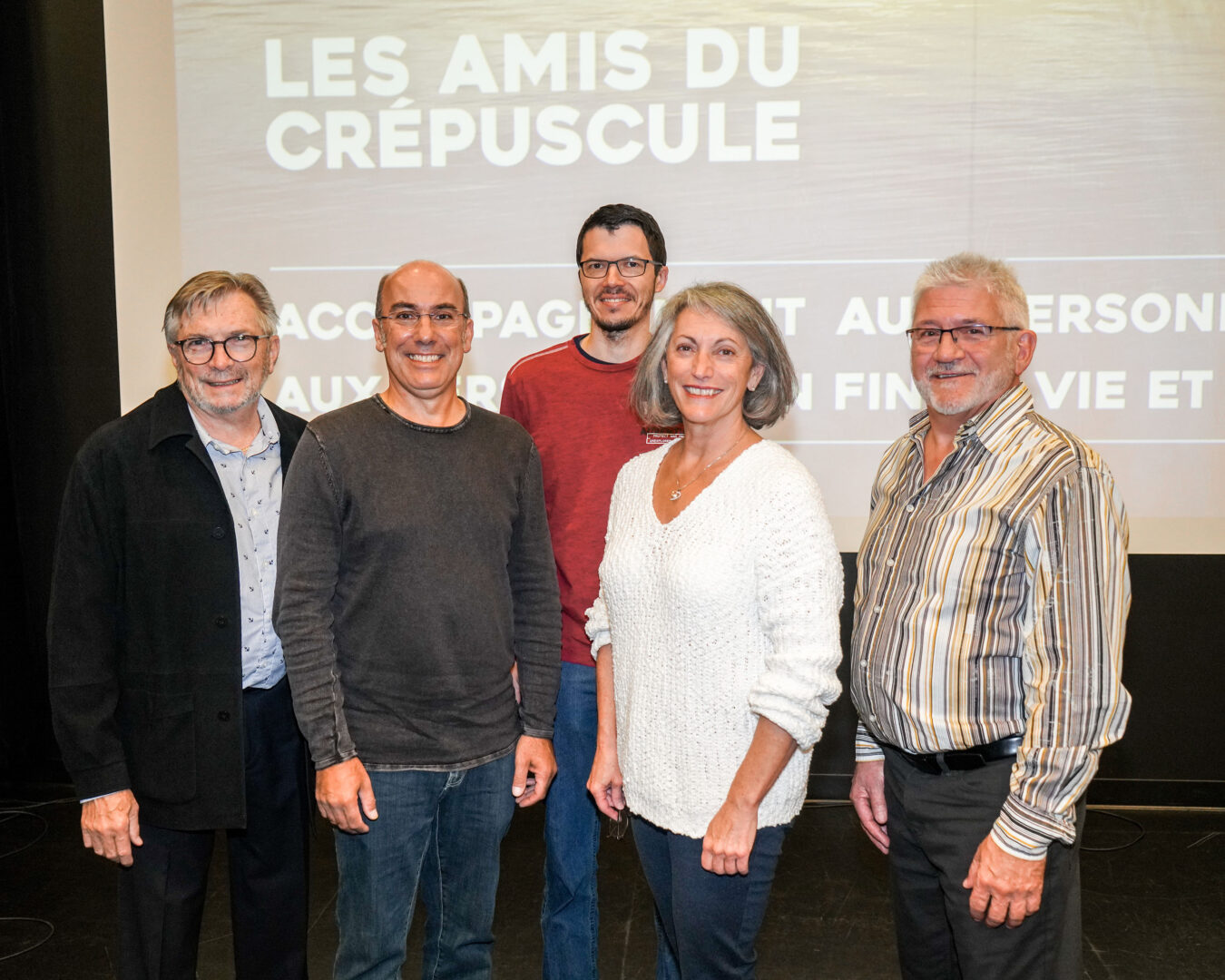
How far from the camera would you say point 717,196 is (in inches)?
142

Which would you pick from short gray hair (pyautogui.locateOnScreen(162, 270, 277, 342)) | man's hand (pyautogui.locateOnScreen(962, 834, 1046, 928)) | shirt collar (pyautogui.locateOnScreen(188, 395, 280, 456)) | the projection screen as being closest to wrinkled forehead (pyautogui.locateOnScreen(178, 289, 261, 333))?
short gray hair (pyautogui.locateOnScreen(162, 270, 277, 342))

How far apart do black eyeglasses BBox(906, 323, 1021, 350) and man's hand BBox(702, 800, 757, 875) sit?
2.87 feet

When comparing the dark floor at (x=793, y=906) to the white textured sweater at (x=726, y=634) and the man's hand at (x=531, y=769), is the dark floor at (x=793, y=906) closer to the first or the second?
the man's hand at (x=531, y=769)

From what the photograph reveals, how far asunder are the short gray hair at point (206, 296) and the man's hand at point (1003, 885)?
1.66 metres

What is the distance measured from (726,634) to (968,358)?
0.66m

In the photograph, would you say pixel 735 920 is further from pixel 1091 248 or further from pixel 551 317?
pixel 1091 248

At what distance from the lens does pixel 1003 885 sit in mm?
1532

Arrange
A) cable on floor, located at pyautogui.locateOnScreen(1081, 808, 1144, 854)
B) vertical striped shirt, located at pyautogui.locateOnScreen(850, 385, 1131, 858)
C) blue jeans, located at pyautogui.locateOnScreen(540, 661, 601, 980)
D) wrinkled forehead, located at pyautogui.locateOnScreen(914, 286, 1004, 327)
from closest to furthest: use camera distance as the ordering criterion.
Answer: vertical striped shirt, located at pyautogui.locateOnScreen(850, 385, 1131, 858)
wrinkled forehead, located at pyautogui.locateOnScreen(914, 286, 1004, 327)
blue jeans, located at pyautogui.locateOnScreen(540, 661, 601, 980)
cable on floor, located at pyautogui.locateOnScreen(1081, 808, 1144, 854)

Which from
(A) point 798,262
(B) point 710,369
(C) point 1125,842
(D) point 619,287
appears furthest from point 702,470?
(C) point 1125,842

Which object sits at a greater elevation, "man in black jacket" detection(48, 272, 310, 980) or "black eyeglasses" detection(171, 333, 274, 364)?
"black eyeglasses" detection(171, 333, 274, 364)

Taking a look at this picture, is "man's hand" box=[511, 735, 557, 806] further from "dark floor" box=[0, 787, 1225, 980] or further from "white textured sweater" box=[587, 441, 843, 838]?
"dark floor" box=[0, 787, 1225, 980]

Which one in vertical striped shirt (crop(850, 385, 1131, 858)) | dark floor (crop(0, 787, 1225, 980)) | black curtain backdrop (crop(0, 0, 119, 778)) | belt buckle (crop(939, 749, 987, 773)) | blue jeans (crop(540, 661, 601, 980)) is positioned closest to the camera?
vertical striped shirt (crop(850, 385, 1131, 858))

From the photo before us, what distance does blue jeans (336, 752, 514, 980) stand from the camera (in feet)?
5.98

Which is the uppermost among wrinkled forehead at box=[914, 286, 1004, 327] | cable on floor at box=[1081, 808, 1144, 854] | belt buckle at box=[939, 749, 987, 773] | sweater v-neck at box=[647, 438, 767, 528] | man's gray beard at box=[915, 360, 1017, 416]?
wrinkled forehead at box=[914, 286, 1004, 327]
